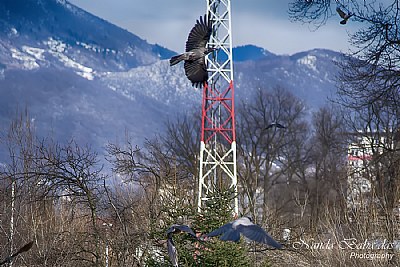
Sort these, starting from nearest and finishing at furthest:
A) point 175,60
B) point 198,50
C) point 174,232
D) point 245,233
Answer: point 245,233
point 174,232
point 175,60
point 198,50

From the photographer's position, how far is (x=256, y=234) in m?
7.00

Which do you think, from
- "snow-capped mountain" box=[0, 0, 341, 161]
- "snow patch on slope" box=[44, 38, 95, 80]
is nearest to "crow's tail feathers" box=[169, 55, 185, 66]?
"snow-capped mountain" box=[0, 0, 341, 161]

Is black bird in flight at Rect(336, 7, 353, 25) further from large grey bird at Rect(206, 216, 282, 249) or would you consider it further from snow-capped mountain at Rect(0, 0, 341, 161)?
snow-capped mountain at Rect(0, 0, 341, 161)

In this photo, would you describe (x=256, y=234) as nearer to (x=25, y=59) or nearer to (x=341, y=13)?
(x=341, y=13)

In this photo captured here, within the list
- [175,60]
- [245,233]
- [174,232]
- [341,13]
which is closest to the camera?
[245,233]

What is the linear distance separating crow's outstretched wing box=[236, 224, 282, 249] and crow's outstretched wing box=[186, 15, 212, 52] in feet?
32.1

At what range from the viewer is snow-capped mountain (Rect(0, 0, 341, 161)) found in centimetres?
9719

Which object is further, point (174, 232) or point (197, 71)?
point (197, 71)

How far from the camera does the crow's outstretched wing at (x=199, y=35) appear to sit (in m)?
16.5

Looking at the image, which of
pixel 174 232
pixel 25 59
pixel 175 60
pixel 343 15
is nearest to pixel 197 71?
pixel 175 60

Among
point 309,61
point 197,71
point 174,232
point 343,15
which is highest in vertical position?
point 309,61

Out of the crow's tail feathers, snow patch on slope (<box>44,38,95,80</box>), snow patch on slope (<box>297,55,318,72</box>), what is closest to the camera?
the crow's tail feathers

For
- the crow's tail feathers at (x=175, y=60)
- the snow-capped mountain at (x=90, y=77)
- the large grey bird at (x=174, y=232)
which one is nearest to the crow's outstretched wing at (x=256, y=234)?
the large grey bird at (x=174, y=232)

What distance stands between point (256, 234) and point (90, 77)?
113m
